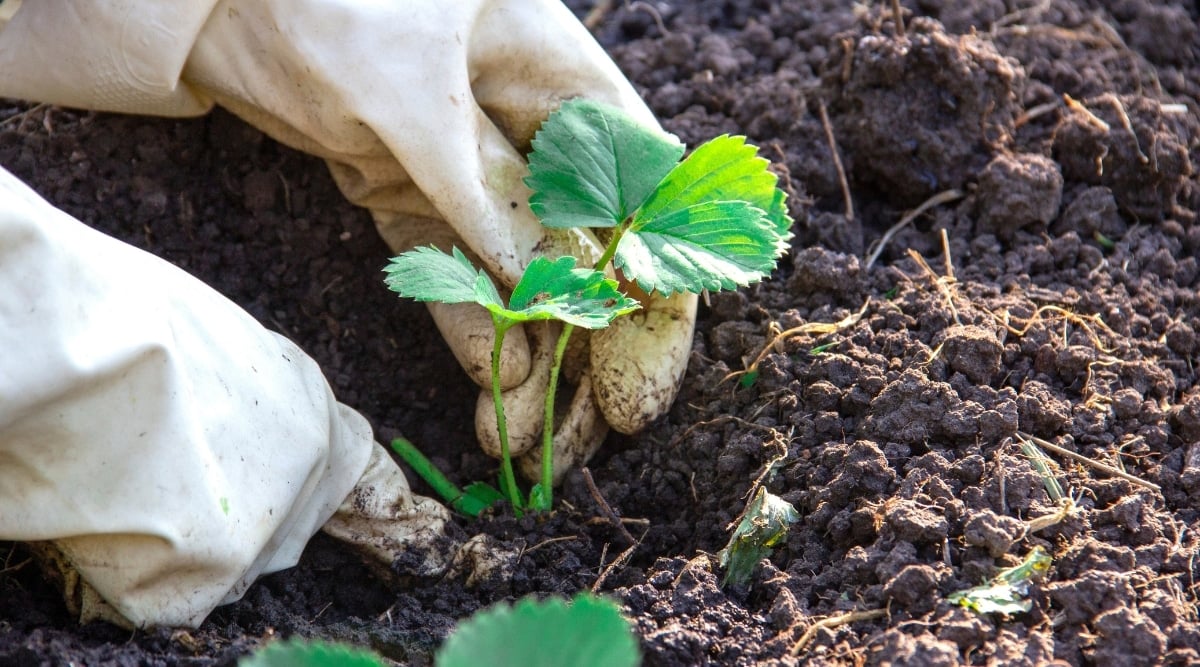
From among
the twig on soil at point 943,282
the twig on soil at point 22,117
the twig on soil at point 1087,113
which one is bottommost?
the twig on soil at point 943,282

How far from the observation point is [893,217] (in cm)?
200

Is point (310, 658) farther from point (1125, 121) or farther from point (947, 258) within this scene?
point (1125, 121)

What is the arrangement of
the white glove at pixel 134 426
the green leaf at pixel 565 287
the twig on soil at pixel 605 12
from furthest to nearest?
the twig on soil at pixel 605 12, the green leaf at pixel 565 287, the white glove at pixel 134 426

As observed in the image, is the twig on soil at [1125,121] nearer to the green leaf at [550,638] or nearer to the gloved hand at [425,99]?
the gloved hand at [425,99]

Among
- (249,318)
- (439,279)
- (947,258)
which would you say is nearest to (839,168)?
(947,258)

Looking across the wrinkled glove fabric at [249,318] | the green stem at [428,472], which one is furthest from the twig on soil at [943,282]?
the green stem at [428,472]

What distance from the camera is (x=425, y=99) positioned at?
59.7 inches

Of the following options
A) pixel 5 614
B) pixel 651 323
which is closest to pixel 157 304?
pixel 5 614

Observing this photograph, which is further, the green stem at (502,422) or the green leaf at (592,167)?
the green leaf at (592,167)

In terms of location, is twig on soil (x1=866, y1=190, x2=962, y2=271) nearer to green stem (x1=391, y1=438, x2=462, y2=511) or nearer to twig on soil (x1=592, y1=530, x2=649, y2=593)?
twig on soil (x1=592, y1=530, x2=649, y2=593)

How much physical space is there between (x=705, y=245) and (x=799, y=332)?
0.84 feet

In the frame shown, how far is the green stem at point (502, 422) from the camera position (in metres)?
1.44

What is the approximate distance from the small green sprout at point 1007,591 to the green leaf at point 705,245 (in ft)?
1.58

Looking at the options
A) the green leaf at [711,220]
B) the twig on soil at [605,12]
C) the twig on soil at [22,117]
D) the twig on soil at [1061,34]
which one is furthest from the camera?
the twig on soil at [605,12]
